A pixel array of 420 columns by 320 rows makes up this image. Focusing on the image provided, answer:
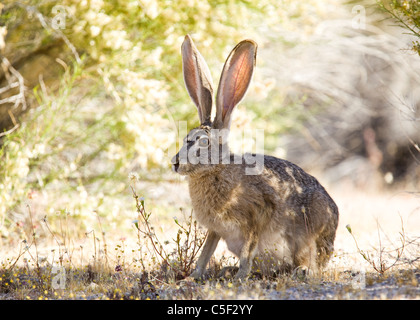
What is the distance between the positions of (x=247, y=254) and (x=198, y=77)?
1.64 meters

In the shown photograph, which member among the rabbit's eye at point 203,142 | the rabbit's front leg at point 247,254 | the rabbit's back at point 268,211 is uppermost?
the rabbit's eye at point 203,142

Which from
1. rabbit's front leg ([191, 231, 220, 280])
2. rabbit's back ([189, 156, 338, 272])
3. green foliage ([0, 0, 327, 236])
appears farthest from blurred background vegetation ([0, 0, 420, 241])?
rabbit's front leg ([191, 231, 220, 280])

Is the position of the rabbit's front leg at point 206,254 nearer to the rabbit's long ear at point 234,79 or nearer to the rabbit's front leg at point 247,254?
the rabbit's front leg at point 247,254

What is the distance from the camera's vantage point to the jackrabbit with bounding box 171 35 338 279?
4508 mm

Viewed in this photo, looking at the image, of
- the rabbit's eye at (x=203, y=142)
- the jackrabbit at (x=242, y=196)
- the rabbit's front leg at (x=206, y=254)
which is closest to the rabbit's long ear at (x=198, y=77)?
the jackrabbit at (x=242, y=196)

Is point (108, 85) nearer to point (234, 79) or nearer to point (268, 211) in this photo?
point (234, 79)

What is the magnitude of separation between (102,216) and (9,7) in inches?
120

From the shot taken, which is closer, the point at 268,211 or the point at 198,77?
the point at 268,211

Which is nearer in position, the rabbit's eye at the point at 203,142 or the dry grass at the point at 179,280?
the dry grass at the point at 179,280

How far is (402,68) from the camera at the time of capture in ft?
35.5

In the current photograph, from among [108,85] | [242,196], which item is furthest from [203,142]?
A: [108,85]

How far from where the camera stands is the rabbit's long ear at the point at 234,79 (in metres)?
4.58

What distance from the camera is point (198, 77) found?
4750 millimetres
